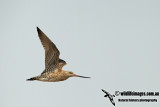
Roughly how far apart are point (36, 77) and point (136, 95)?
19.8ft

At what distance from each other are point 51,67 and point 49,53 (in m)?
0.50

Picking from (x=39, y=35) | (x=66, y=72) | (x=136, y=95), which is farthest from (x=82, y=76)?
(x=136, y=95)

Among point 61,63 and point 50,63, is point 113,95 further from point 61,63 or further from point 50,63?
point 50,63

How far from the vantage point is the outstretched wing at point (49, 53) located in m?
10.6

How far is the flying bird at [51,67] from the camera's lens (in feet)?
35.2

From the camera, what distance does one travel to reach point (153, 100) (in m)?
15.7

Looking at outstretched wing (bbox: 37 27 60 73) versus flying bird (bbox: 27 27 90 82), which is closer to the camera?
outstretched wing (bbox: 37 27 60 73)

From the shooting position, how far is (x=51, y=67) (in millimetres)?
11094

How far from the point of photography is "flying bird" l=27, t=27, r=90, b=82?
35.2 feet

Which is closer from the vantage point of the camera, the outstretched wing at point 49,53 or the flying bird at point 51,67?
the outstretched wing at point 49,53

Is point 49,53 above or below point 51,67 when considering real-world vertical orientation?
above

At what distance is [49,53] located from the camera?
10.9 metres

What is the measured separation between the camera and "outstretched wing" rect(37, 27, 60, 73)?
10.6m

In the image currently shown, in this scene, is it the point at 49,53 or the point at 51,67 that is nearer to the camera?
the point at 49,53
